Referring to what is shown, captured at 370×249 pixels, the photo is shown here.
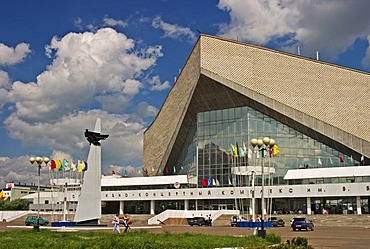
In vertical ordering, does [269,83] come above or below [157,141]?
above

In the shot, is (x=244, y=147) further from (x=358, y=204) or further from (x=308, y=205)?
(x=358, y=204)

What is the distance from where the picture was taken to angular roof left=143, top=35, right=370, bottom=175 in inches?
2181

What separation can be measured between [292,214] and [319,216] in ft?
13.4

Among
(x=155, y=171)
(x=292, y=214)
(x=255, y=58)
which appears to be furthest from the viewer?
(x=155, y=171)

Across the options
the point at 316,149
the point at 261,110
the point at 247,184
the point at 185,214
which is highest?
the point at 261,110

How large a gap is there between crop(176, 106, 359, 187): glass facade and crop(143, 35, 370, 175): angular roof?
113cm

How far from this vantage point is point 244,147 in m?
57.2

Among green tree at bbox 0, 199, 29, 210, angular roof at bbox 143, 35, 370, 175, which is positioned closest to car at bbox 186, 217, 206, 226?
angular roof at bbox 143, 35, 370, 175

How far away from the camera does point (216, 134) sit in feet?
203

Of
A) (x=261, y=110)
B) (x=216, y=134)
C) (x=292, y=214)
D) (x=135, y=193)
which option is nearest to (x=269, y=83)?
(x=261, y=110)

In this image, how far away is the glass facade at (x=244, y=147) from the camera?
5703 cm

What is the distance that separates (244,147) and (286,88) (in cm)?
898

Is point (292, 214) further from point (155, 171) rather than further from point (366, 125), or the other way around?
point (155, 171)

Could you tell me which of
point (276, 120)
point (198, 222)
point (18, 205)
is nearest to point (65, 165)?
point (198, 222)
